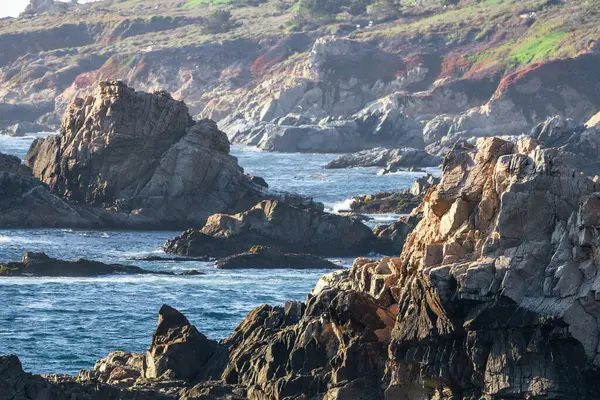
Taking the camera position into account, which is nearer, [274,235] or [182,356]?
[182,356]

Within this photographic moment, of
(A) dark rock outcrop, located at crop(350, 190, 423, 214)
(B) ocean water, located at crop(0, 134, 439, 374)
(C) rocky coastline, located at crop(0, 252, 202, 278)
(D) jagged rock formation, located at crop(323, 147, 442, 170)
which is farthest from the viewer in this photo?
(D) jagged rock formation, located at crop(323, 147, 442, 170)

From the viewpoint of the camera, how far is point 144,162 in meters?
105

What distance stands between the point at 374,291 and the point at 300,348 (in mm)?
3112

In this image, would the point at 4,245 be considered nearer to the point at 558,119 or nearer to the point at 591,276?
the point at 591,276

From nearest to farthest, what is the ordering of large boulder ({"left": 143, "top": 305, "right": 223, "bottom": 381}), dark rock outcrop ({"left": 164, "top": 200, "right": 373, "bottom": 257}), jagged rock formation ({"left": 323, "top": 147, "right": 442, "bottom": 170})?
large boulder ({"left": 143, "top": 305, "right": 223, "bottom": 381}) < dark rock outcrop ({"left": 164, "top": 200, "right": 373, "bottom": 257}) < jagged rock formation ({"left": 323, "top": 147, "right": 442, "bottom": 170})

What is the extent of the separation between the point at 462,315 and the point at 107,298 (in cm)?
3523

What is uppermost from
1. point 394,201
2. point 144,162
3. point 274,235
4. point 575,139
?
point 144,162

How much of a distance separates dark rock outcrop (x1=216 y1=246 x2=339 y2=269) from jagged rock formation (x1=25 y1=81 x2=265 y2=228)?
16776 mm

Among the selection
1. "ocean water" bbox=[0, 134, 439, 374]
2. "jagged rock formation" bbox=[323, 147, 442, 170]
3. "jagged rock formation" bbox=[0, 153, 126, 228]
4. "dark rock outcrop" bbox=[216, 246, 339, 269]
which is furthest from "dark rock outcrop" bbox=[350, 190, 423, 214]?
"jagged rock formation" bbox=[323, 147, 442, 170]

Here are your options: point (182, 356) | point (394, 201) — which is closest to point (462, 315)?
point (182, 356)

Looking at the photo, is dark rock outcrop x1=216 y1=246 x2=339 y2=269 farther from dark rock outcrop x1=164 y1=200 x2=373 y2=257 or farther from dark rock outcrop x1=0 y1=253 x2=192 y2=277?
dark rock outcrop x1=0 y1=253 x2=192 y2=277

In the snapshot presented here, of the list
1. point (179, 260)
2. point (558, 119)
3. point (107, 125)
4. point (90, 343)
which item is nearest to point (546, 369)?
point (90, 343)

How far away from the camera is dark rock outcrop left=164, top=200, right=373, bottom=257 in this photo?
9006cm

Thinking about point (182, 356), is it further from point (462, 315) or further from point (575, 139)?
point (575, 139)
